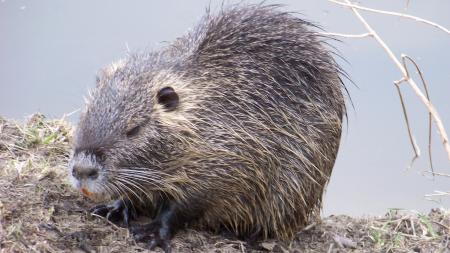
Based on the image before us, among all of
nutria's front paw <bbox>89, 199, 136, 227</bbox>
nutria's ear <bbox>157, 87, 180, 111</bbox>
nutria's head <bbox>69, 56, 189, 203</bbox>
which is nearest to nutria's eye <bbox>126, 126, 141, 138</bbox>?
nutria's head <bbox>69, 56, 189, 203</bbox>

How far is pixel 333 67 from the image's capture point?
4273mm

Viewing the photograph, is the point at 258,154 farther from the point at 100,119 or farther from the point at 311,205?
the point at 100,119

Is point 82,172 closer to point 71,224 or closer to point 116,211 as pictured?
point 71,224

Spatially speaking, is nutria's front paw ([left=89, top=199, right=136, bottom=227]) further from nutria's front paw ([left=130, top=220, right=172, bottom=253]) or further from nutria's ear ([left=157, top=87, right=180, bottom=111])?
nutria's ear ([left=157, top=87, right=180, bottom=111])

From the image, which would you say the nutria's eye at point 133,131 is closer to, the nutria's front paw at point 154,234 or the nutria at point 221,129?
the nutria at point 221,129

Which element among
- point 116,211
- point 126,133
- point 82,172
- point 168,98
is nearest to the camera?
point 82,172

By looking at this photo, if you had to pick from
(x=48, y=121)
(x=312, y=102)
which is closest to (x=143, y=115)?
(x=312, y=102)

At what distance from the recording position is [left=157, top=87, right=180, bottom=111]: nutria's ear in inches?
145

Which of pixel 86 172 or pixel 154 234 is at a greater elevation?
pixel 86 172

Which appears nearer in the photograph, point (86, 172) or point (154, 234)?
point (86, 172)

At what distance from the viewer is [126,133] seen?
3.54 meters

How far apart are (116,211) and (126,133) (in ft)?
1.75

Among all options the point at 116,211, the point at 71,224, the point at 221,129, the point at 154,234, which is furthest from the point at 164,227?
the point at 221,129

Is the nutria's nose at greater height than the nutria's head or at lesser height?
lesser
